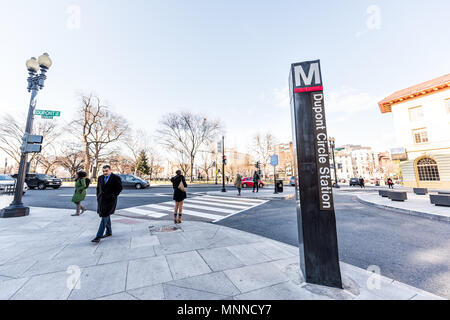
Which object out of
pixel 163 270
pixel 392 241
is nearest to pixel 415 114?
pixel 392 241

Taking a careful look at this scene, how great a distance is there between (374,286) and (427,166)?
90.1 ft

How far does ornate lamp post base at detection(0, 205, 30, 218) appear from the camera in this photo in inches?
271

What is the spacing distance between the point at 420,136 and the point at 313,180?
28.7m

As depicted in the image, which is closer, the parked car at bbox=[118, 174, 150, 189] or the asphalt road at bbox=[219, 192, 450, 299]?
the asphalt road at bbox=[219, 192, 450, 299]

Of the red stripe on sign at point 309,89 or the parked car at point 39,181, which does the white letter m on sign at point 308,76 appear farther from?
the parked car at point 39,181

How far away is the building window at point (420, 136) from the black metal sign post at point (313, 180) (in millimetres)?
28125

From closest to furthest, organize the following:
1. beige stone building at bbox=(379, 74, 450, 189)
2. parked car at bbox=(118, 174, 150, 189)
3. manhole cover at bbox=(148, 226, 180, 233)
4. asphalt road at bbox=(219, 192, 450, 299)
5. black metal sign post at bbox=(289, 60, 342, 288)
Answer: black metal sign post at bbox=(289, 60, 342, 288), asphalt road at bbox=(219, 192, 450, 299), manhole cover at bbox=(148, 226, 180, 233), beige stone building at bbox=(379, 74, 450, 189), parked car at bbox=(118, 174, 150, 189)

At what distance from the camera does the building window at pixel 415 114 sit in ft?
70.7

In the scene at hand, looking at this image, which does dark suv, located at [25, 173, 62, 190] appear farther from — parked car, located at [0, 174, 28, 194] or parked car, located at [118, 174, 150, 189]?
parked car, located at [118, 174, 150, 189]

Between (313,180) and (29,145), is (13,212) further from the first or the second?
(313,180)

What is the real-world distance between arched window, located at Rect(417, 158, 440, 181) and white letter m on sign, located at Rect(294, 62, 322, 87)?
90.2 feet

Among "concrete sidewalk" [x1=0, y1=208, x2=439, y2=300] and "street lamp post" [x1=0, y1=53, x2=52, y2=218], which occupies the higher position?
"street lamp post" [x1=0, y1=53, x2=52, y2=218]

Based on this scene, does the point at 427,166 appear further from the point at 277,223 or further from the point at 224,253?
the point at 224,253

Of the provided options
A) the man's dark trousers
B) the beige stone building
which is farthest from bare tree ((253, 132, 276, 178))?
the man's dark trousers
